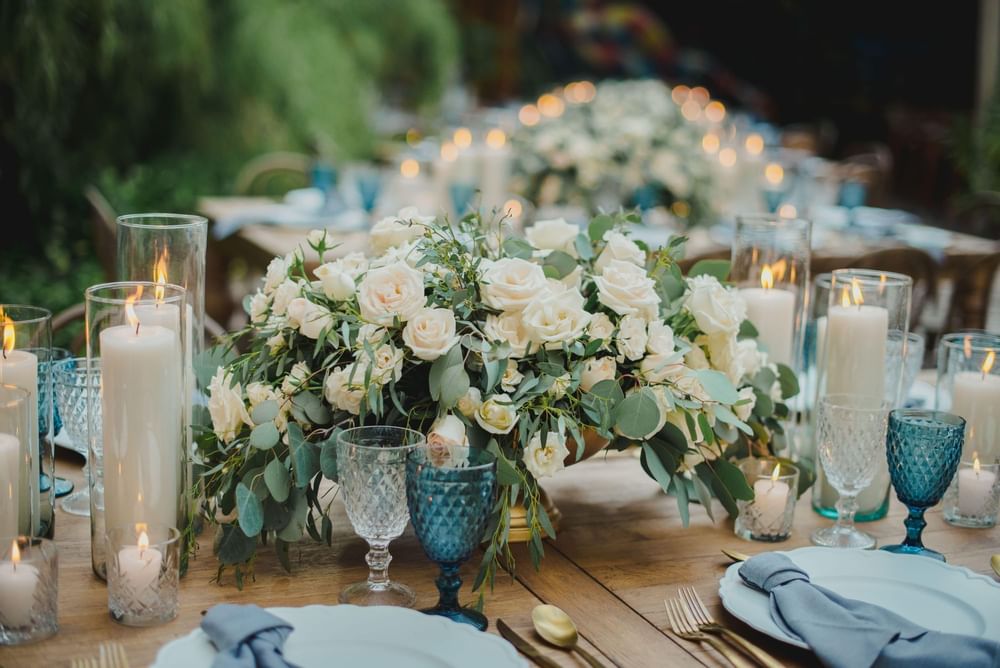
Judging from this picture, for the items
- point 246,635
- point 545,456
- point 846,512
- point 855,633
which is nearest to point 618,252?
A: point 545,456

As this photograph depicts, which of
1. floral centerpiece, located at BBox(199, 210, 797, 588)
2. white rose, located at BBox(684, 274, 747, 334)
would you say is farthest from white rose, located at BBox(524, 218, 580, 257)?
white rose, located at BBox(684, 274, 747, 334)

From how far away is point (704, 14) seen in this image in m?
12.1

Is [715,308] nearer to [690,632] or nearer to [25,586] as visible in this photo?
[690,632]

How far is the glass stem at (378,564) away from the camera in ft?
3.88

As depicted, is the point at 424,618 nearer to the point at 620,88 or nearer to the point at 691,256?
the point at 691,256

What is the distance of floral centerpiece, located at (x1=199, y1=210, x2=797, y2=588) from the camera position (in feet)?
3.96

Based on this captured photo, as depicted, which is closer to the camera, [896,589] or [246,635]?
[246,635]

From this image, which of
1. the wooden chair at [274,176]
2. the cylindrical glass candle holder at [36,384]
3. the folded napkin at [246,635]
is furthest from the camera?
the wooden chair at [274,176]

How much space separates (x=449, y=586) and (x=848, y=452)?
0.52m

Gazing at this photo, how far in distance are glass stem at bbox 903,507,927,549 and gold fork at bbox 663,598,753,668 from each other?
0.33 m

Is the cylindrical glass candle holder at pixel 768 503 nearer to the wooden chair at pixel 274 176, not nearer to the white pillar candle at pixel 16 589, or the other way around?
the white pillar candle at pixel 16 589

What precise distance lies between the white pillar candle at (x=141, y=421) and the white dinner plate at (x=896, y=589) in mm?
577

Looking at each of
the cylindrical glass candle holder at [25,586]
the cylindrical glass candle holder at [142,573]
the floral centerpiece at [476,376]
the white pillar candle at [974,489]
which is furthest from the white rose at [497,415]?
the white pillar candle at [974,489]

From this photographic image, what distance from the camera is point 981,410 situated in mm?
1495
